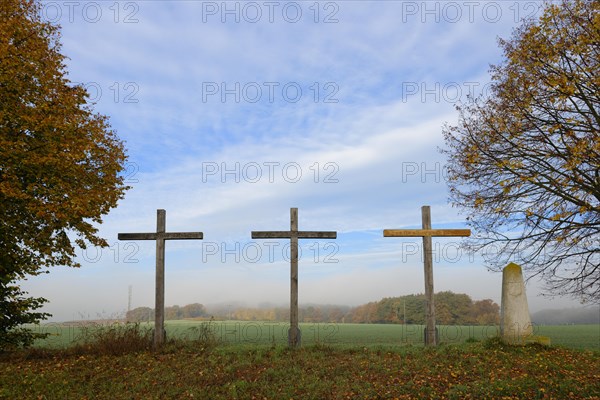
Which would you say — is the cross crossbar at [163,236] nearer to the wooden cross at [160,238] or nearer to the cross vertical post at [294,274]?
the wooden cross at [160,238]

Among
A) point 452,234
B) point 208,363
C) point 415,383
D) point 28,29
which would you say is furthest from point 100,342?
point 452,234

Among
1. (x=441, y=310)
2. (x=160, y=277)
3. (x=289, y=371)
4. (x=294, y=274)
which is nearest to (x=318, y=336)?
(x=294, y=274)

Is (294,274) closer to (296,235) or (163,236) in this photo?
(296,235)

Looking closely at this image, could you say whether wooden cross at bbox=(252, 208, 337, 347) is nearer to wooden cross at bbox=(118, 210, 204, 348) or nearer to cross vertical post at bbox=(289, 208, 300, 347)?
cross vertical post at bbox=(289, 208, 300, 347)

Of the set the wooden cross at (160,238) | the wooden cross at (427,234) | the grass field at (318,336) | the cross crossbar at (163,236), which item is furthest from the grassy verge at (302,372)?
the cross crossbar at (163,236)

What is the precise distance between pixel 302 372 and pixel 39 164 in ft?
32.4

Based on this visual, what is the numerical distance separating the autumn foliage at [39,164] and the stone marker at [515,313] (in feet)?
42.2

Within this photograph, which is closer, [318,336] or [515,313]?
[515,313]

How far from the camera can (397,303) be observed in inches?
1564

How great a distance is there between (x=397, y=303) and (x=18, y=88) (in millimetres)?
33757

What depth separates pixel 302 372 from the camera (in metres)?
11.1

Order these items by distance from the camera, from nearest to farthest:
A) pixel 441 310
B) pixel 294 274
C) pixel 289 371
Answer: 1. pixel 289 371
2. pixel 294 274
3. pixel 441 310

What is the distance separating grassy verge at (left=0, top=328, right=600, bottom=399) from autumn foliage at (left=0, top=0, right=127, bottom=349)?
3.08 metres

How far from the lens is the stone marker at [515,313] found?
517 inches
